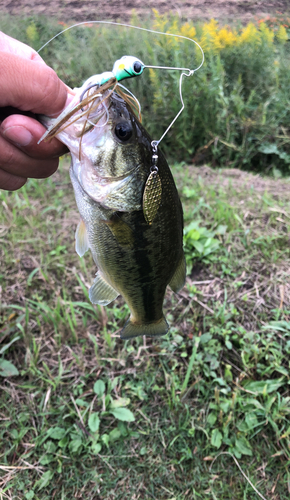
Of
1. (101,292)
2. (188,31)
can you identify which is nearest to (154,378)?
(101,292)

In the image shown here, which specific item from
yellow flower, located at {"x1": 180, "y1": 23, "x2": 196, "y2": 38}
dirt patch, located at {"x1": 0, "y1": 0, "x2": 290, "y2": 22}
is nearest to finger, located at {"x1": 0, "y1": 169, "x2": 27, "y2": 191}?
yellow flower, located at {"x1": 180, "y1": 23, "x2": 196, "y2": 38}

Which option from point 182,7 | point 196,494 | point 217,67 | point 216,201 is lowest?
point 196,494

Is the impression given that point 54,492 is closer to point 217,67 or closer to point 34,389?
point 34,389

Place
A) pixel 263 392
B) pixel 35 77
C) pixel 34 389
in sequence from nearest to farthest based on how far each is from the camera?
pixel 35 77
pixel 263 392
pixel 34 389

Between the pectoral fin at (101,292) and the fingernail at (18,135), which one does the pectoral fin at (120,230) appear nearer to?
the pectoral fin at (101,292)

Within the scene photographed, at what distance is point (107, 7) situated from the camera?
5.69 m

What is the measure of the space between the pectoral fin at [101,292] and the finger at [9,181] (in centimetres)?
56

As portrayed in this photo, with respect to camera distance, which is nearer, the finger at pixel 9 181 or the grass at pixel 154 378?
the finger at pixel 9 181

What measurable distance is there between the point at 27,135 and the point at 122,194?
40 cm

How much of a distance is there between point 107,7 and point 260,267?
551 centimetres

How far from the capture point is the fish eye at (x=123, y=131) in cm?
107

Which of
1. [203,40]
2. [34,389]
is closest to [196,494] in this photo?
[34,389]

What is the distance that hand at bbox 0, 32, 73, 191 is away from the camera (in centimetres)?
109

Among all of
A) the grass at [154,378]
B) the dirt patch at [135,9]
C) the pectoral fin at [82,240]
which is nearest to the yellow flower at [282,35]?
the dirt patch at [135,9]
